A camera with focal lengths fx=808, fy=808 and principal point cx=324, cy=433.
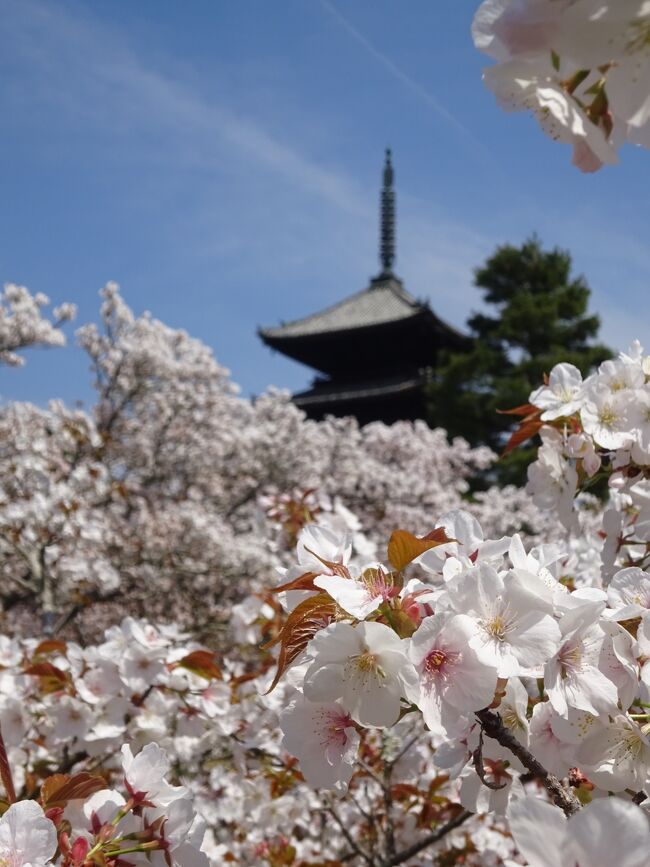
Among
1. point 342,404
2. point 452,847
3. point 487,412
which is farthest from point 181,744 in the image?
point 342,404

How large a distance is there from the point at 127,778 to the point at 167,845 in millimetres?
114

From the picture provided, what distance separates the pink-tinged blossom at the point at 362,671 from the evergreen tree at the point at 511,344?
1648cm

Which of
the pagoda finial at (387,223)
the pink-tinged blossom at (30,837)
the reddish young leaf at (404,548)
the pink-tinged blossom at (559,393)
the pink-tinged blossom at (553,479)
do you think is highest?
the pagoda finial at (387,223)

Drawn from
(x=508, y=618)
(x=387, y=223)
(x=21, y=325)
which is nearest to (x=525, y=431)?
(x=508, y=618)

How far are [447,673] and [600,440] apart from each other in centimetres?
96

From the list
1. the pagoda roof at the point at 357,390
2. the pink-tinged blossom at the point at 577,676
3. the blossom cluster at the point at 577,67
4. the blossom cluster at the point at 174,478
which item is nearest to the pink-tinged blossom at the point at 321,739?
the pink-tinged blossom at the point at 577,676

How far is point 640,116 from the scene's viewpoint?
71cm

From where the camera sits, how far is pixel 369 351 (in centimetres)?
2272

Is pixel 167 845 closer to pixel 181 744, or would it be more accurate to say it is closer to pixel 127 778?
pixel 127 778

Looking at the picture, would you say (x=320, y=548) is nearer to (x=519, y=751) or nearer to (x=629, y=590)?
(x=519, y=751)

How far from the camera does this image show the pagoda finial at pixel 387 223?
90.9 feet

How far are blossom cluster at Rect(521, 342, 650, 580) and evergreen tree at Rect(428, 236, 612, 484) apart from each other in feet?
50.6

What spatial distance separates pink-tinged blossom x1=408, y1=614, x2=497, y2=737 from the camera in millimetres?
1023

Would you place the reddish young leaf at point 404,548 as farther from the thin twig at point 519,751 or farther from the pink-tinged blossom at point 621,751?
the pink-tinged blossom at point 621,751
